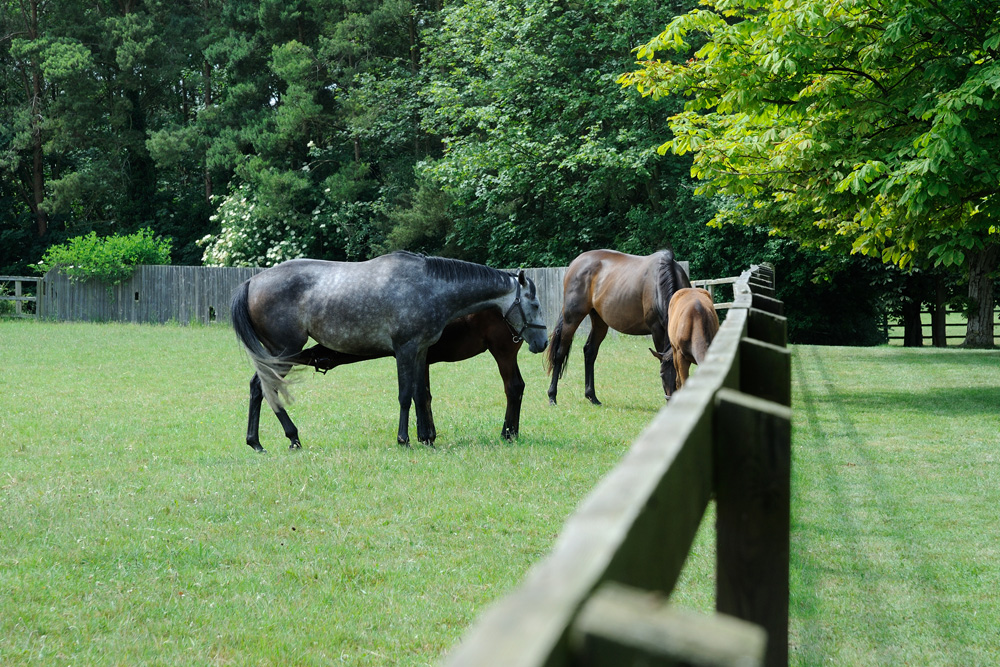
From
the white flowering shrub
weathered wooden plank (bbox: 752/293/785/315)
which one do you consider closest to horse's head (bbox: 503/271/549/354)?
weathered wooden plank (bbox: 752/293/785/315)

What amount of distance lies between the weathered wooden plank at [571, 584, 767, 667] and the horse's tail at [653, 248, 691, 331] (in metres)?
10.1

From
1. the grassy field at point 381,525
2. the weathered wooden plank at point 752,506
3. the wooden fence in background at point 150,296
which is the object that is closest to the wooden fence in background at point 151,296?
the wooden fence in background at point 150,296

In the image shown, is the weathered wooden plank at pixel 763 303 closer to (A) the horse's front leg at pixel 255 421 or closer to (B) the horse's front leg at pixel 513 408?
(B) the horse's front leg at pixel 513 408

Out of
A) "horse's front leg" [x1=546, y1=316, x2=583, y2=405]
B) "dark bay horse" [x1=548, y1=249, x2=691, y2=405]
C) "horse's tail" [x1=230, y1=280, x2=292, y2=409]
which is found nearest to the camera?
"horse's tail" [x1=230, y1=280, x2=292, y2=409]

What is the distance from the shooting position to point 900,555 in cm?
516

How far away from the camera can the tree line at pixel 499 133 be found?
37.2 feet

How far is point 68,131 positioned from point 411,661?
39767mm

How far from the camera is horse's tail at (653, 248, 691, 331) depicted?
10758mm

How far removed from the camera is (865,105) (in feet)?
36.7

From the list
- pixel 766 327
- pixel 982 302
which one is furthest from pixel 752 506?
pixel 982 302

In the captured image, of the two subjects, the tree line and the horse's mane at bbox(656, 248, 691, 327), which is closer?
the horse's mane at bbox(656, 248, 691, 327)

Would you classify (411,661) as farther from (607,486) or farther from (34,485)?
(34,485)

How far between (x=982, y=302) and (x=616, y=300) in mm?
15684

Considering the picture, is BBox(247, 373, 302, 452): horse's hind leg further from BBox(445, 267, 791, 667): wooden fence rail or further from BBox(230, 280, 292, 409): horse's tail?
BBox(445, 267, 791, 667): wooden fence rail
